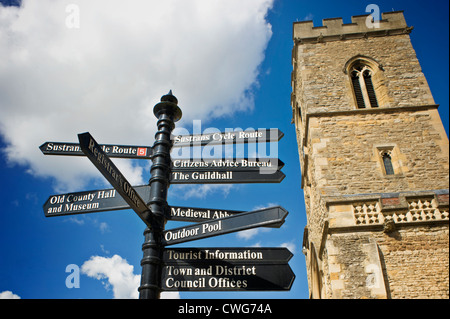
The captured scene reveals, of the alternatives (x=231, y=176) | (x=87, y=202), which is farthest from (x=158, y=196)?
(x=231, y=176)

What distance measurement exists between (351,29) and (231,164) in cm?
995

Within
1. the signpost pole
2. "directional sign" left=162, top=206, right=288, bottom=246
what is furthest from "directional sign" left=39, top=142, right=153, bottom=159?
"directional sign" left=162, top=206, right=288, bottom=246

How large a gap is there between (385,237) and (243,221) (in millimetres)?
4966

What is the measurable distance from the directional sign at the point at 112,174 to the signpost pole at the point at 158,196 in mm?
157

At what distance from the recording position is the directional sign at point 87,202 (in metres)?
4.41

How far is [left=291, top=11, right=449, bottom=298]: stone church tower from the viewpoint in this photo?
7.34 metres

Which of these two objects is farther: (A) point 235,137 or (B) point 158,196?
(A) point 235,137

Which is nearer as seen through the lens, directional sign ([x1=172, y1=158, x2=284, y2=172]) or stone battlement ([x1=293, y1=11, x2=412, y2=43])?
directional sign ([x1=172, y1=158, x2=284, y2=172])

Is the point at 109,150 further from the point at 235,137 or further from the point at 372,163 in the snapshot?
the point at 372,163

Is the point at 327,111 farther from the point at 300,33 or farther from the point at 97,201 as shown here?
the point at 97,201

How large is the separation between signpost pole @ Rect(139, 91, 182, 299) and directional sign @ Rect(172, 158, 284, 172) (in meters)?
0.49

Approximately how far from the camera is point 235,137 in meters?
5.28

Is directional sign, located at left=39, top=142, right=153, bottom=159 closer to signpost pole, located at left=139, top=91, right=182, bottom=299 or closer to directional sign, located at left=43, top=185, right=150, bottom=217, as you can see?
signpost pole, located at left=139, top=91, right=182, bottom=299
